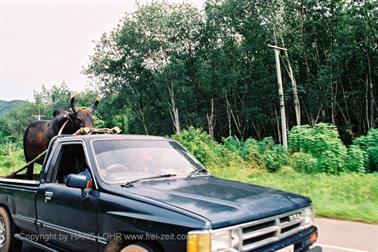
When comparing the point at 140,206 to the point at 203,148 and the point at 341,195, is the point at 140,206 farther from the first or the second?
the point at 203,148

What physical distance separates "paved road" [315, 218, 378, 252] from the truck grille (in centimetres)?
192

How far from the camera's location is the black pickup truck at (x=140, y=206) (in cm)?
284

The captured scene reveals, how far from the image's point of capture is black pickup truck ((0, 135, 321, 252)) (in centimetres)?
284

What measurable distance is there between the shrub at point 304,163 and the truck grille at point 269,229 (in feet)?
31.2

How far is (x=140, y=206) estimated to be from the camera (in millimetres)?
3119

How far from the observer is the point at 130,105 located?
45.2 m

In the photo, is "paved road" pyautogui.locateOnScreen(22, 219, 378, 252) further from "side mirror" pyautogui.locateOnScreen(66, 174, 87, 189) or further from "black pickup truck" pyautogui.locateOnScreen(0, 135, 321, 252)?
"side mirror" pyautogui.locateOnScreen(66, 174, 87, 189)

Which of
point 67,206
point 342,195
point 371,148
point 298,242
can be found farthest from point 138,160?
point 371,148

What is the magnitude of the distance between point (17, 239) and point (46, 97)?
361 ft

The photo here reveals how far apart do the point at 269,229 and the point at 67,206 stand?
212 cm

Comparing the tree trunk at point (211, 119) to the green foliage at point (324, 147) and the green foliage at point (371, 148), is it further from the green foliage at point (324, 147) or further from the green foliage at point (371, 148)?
the green foliage at point (371, 148)

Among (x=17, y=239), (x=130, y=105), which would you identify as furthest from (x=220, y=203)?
(x=130, y=105)

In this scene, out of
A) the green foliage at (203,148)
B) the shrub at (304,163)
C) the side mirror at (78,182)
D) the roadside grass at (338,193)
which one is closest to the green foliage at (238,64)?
the green foliage at (203,148)

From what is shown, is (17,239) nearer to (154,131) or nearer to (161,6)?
(161,6)
